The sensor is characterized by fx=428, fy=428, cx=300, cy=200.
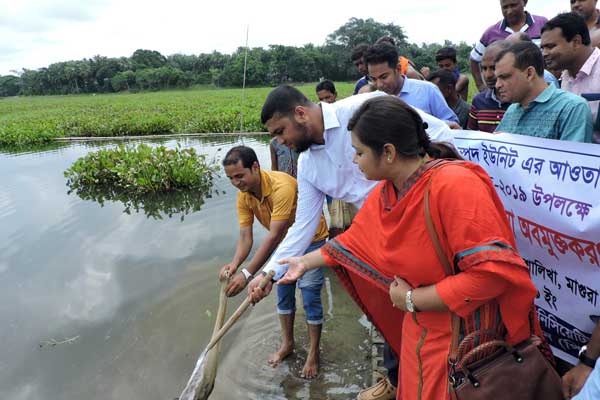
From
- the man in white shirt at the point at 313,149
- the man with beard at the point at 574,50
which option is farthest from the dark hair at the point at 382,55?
the man with beard at the point at 574,50

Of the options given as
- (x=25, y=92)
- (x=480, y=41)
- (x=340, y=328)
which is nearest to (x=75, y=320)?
(x=340, y=328)

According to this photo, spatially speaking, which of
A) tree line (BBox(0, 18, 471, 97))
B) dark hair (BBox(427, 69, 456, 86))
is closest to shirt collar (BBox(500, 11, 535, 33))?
dark hair (BBox(427, 69, 456, 86))

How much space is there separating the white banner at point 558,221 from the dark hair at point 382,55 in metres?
1.41

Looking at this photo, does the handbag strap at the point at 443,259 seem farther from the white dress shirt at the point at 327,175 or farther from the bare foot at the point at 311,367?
the bare foot at the point at 311,367

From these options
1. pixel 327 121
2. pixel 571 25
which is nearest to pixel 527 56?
pixel 571 25

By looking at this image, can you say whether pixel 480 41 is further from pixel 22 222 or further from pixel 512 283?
pixel 22 222

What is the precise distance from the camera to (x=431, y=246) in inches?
53.1

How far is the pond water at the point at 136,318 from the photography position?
9.84 ft

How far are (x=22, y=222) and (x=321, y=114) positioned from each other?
5.93 m

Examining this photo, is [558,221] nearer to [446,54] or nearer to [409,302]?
[409,302]

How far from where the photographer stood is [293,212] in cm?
293

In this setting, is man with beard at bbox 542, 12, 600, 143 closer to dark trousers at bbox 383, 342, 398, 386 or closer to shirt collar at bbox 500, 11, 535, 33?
shirt collar at bbox 500, 11, 535, 33

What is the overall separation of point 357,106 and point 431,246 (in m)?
1.26

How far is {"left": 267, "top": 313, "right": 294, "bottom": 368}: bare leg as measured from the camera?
3035 mm
